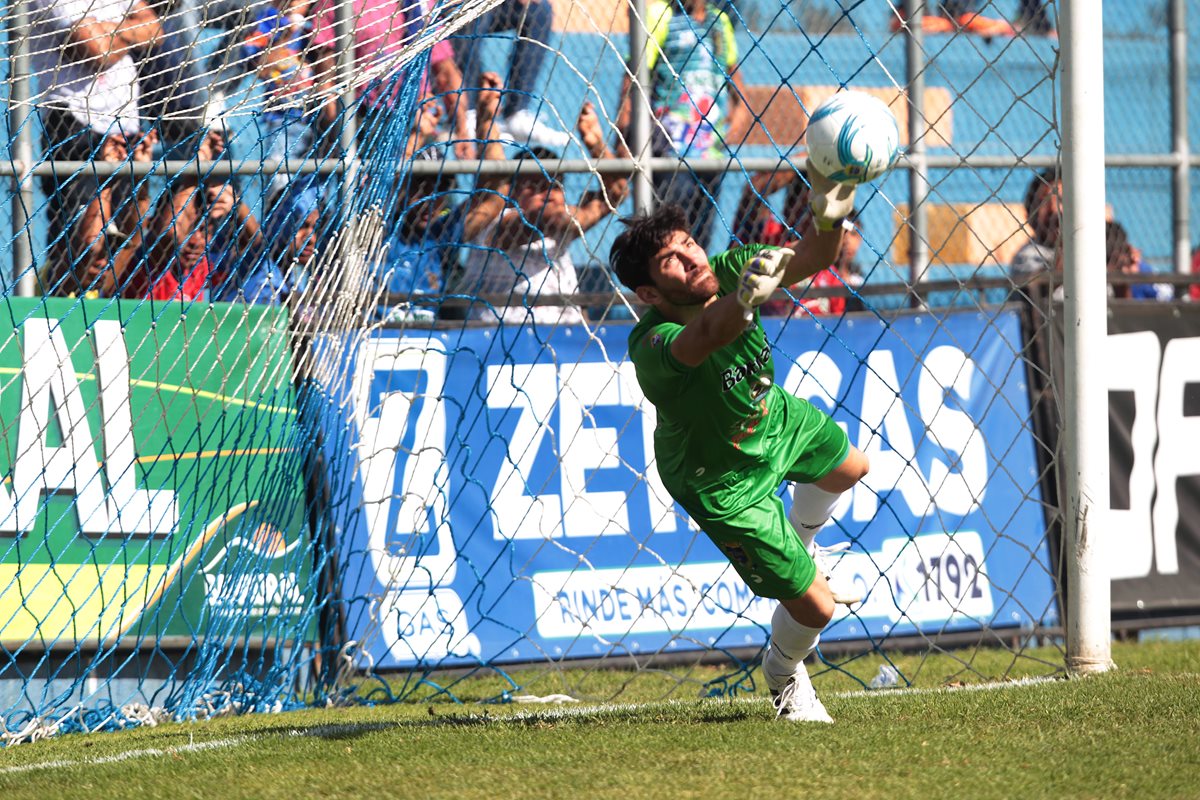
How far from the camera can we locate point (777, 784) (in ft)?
11.5

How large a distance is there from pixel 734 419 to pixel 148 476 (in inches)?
118

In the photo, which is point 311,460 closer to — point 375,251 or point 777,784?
point 375,251

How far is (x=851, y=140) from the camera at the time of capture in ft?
12.6

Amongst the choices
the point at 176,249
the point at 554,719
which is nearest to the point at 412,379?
the point at 176,249

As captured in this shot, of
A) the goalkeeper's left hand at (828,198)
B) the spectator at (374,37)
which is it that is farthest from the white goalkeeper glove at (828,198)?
the spectator at (374,37)

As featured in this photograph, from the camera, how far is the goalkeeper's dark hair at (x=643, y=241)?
13.6 feet

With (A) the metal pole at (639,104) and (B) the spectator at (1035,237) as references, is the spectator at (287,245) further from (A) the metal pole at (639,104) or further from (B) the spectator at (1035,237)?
(B) the spectator at (1035,237)

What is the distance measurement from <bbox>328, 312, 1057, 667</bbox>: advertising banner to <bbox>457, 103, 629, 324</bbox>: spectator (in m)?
A: 0.17

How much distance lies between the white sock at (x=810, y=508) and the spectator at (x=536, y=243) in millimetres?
2314

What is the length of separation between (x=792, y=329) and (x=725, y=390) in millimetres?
2956

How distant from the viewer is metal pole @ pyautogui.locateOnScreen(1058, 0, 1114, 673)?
17.2 ft

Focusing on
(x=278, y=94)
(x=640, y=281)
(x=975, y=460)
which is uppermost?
(x=278, y=94)

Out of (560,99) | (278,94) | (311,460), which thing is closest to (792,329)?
(560,99)

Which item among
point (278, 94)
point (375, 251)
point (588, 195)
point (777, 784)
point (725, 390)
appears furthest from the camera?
point (588, 195)
